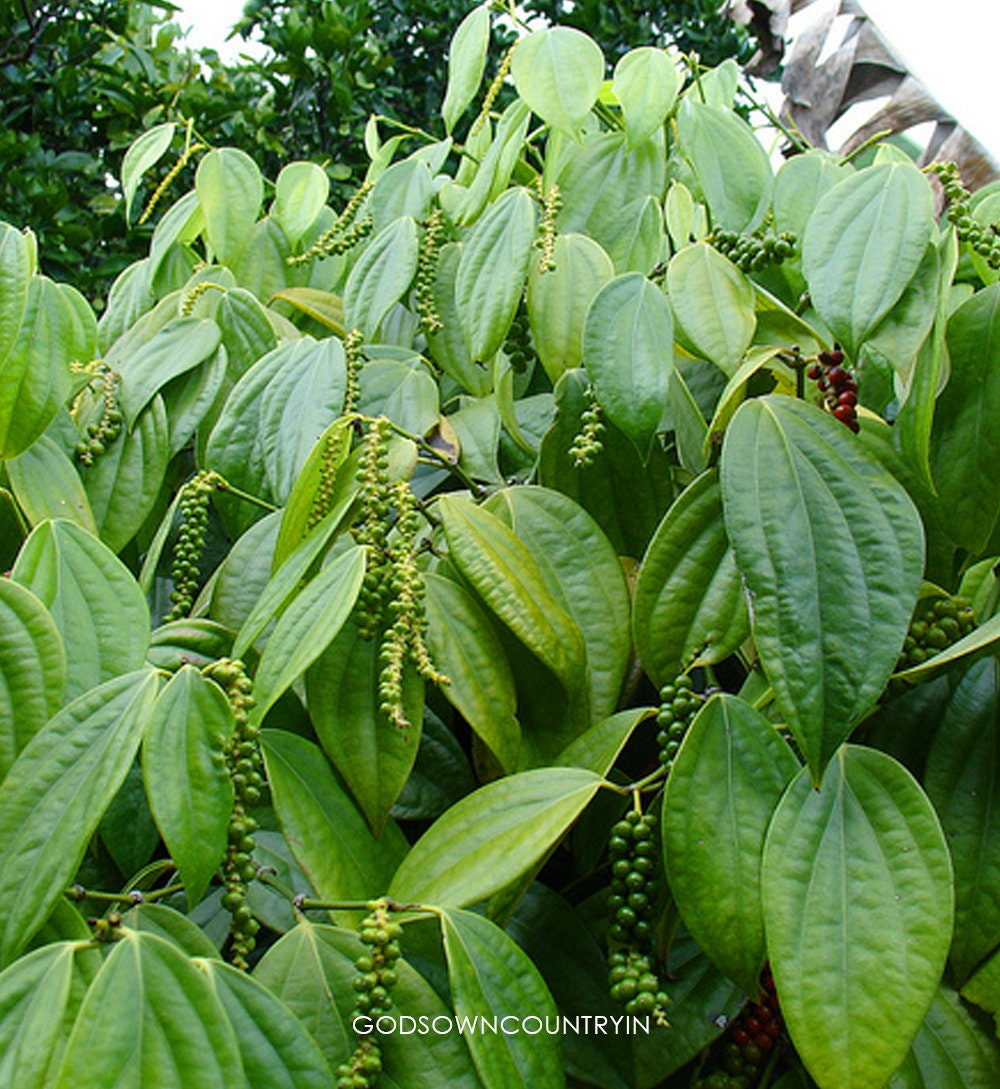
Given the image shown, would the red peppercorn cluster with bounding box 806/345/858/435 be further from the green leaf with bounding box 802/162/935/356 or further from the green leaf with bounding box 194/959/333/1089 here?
the green leaf with bounding box 194/959/333/1089

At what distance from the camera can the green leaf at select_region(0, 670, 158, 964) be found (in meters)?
0.47

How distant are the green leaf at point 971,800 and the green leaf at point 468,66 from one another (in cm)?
61

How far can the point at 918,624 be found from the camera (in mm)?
593

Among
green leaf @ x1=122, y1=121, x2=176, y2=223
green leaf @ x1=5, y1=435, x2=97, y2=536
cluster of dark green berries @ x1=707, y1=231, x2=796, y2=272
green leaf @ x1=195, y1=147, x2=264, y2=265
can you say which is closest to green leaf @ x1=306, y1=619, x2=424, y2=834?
green leaf @ x1=5, y1=435, x2=97, y2=536

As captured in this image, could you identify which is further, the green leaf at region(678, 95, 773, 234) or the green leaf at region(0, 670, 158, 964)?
the green leaf at region(678, 95, 773, 234)

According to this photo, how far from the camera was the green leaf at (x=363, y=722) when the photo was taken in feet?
1.94

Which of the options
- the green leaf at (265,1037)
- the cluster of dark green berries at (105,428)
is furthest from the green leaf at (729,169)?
the green leaf at (265,1037)

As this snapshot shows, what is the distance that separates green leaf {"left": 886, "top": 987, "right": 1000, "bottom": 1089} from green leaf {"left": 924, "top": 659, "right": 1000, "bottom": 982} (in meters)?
0.04

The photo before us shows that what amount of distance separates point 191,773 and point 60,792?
58mm

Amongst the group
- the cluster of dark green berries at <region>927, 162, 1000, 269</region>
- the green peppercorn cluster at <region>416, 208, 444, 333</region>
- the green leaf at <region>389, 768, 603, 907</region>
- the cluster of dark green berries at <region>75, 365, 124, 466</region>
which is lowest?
the cluster of dark green berries at <region>75, 365, 124, 466</region>

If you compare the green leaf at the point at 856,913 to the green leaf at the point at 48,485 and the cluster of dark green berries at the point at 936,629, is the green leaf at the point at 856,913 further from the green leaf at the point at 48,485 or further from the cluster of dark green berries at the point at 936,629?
the green leaf at the point at 48,485

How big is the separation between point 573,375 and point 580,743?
249 mm

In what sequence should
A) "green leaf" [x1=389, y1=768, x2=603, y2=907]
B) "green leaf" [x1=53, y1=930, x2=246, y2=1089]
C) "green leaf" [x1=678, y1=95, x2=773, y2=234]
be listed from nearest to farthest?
"green leaf" [x1=53, y1=930, x2=246, y2=1089], "green leaf" [x1=389, y1=768, x2=603, y2=907], "green leaf" [x1=678, y1=95, x2=773, y2=234]

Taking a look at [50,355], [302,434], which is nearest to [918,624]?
[302,434]
